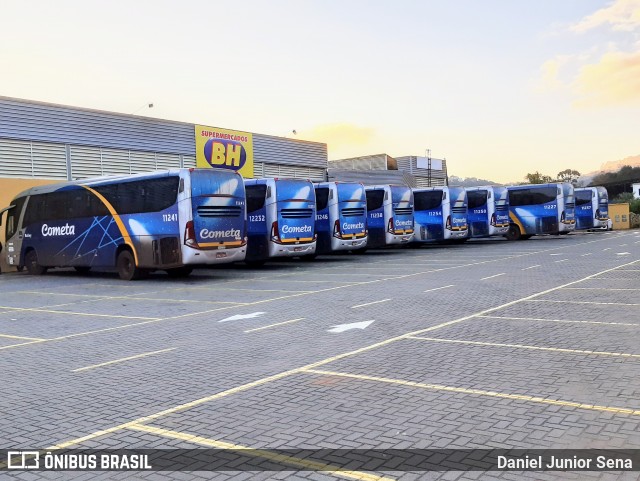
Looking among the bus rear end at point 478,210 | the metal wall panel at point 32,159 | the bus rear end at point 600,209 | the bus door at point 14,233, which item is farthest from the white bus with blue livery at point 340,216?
the bus rear end at point 600,209

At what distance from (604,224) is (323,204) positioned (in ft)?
99.2

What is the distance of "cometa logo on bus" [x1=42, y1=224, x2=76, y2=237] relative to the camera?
2191cm

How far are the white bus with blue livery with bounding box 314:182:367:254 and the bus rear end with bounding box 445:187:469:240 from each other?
8.75 m

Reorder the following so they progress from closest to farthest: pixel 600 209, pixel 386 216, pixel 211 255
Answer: pixel 211 255, pixel 386 216, pixel 600 209

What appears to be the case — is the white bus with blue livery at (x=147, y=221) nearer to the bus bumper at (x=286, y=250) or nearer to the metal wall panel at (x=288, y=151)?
the bus bumper at (x=286, y=250)

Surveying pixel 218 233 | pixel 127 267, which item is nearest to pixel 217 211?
pixel 218 233

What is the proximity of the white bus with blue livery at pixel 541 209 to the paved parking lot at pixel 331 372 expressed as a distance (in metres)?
25.6

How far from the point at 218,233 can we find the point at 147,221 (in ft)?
7.15

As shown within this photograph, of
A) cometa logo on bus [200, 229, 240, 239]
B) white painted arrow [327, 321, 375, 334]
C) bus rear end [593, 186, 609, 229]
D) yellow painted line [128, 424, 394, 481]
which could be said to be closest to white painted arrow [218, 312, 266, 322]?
white painted arrow [327, 321, 375, 334]

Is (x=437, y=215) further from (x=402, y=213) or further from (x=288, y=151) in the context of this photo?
(x=288, y=151)

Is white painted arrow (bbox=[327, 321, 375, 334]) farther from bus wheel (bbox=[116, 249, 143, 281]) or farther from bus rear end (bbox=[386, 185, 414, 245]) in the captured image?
bus rear end (bbox=[386, 185, 414, 245])

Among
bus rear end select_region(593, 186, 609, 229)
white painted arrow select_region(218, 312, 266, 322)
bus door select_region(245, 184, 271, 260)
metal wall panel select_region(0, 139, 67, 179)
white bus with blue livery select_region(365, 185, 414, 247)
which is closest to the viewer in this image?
white painted arrow select_region(218, 312, 266, 322)

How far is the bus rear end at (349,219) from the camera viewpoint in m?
26.2

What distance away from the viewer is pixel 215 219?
19.0 metres
